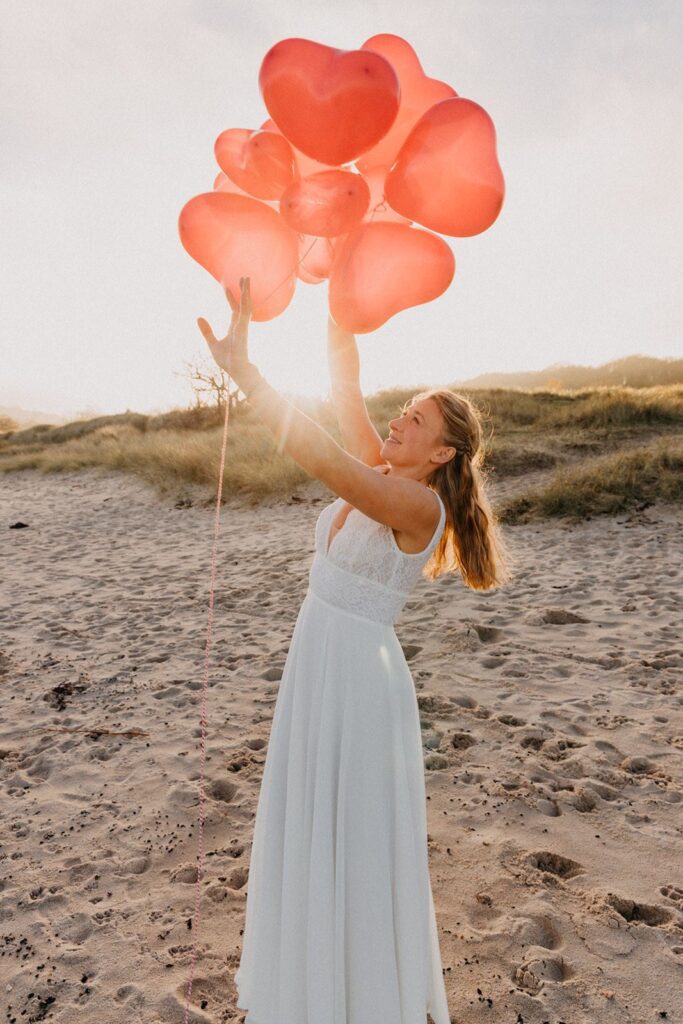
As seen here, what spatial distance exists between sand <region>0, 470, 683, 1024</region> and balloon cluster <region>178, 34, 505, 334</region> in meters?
2.59

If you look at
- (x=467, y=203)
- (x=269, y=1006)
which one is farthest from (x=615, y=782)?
(x=467, y=203)

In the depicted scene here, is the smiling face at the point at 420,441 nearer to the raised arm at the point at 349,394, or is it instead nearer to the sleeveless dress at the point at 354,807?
the sleeveless dress at the point at 354,807

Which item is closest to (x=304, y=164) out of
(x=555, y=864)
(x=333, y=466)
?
(x=333, y=466)

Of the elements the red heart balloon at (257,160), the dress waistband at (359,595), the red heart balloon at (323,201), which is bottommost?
the dress waistband at (359,595)

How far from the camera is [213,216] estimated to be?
200cm

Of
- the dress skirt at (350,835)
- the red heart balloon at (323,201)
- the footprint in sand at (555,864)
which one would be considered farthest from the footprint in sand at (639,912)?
the red heart balloon at (323,201)

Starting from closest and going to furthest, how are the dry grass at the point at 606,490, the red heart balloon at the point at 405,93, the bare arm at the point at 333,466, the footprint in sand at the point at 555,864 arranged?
the bare arm at the point at 333,466 < the red heart balloon at the point at 405,93 < the footprint in sand at the point at 555,864 < the dry grass at the point at 606,490

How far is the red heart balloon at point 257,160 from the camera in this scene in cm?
199

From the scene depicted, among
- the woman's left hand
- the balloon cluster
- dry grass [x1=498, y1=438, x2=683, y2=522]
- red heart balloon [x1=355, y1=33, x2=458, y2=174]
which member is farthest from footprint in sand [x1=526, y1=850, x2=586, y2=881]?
dry grass [x1=498, y1=438, x2=683, y2=522]

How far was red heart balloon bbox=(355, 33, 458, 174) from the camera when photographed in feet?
7.10

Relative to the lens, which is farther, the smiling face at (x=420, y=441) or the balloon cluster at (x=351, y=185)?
the smiling face at (x=420, y=441)

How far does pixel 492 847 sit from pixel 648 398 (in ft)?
55.3

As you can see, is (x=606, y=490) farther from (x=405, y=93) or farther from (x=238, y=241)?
(x=238, y=241)

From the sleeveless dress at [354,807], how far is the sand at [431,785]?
0.65 metres
